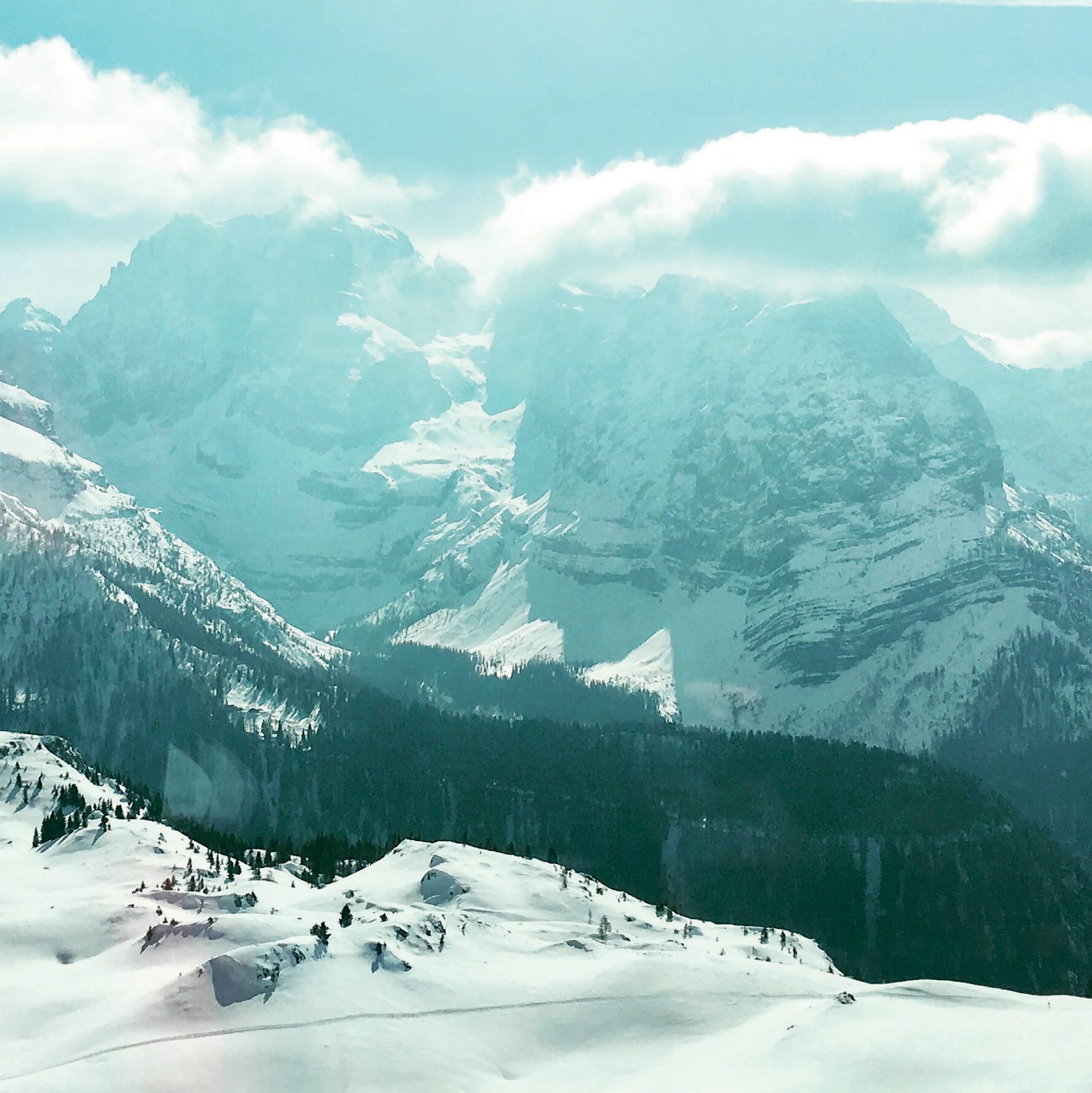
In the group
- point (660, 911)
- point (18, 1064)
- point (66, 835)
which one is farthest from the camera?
point (66, 835)

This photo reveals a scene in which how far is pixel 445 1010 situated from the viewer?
10525 centimetres

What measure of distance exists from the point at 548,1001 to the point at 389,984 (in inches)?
526

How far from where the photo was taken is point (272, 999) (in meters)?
98.9

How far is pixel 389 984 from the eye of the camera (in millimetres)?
107062

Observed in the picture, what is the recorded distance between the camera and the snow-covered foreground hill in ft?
291

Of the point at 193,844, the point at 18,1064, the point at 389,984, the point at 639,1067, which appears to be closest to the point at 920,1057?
the point at 639,1067

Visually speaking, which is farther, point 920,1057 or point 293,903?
point 293,903

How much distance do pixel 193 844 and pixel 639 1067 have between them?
11349cm

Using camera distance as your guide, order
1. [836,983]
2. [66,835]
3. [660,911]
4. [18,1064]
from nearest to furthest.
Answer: [18,1064]
[836,983]
[660,911]
[66,835]

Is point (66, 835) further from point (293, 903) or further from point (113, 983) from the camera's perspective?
point (113, 983)

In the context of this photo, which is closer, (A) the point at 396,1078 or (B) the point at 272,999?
(A) the point at 396,1078

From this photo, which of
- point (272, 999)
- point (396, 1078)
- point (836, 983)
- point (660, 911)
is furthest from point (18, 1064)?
point (660, 911)

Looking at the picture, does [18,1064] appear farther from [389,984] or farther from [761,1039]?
[761,1039]

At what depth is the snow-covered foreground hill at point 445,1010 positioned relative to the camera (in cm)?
8869
